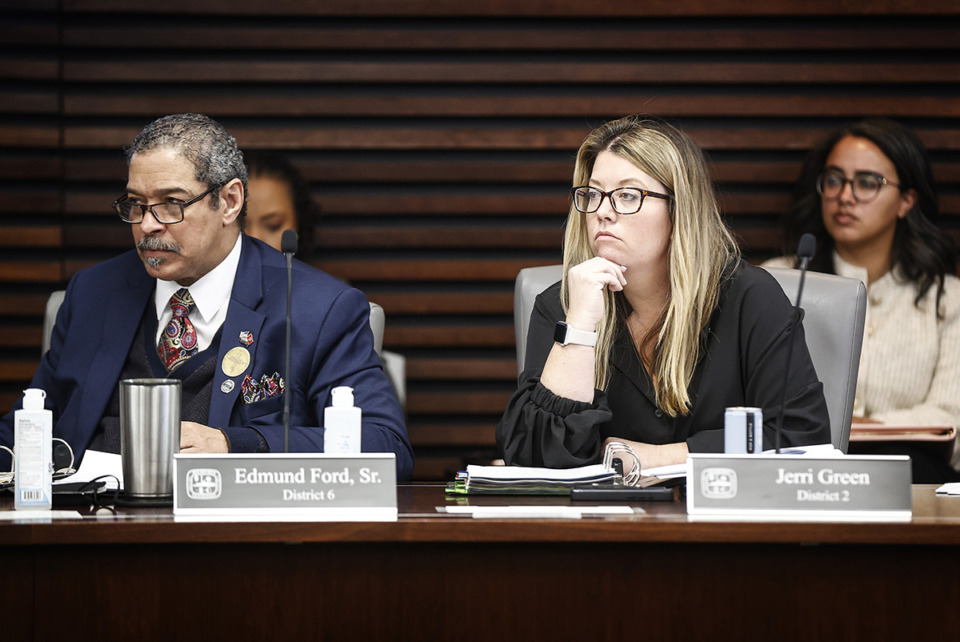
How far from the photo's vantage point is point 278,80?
409cm

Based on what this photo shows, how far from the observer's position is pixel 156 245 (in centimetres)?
271

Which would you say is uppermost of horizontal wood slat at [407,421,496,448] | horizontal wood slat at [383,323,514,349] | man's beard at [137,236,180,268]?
man's beard at [137,236,180,268]

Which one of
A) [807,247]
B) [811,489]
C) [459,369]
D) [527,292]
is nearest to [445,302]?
[459,369]

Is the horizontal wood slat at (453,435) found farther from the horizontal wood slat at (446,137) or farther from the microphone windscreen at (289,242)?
the microphone windscreen at (289,242)

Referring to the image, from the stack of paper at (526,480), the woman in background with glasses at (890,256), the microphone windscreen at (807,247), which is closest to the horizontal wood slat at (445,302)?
the woman in background with glasses at (890,256)

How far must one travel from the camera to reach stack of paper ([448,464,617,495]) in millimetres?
2037

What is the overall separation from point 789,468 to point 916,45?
292cm

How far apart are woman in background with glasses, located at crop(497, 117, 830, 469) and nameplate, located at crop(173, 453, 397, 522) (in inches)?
28.6

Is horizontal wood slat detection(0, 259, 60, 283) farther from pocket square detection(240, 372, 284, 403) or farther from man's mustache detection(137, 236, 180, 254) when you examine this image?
pocket square detection(240, 372, 284, 403)

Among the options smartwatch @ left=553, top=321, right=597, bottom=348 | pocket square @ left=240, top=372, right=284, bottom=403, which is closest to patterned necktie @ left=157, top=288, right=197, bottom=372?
pocket square @ left=240, top=372, right=284, bottom=403

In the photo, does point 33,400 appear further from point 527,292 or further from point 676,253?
point 676,253

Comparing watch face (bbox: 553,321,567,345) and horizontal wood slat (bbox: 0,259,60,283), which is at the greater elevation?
horizontal wood slat (bbox: 0,259,60,283)

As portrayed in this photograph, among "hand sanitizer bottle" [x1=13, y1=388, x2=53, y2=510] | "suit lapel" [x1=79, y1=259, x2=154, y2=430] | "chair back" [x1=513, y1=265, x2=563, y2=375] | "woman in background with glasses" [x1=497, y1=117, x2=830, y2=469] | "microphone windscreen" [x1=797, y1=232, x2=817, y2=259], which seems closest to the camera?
"hand sanitizer bottle" [x1=13, y1=388, x2=53, y2=510]

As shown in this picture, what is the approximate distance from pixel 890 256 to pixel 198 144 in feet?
8.29
